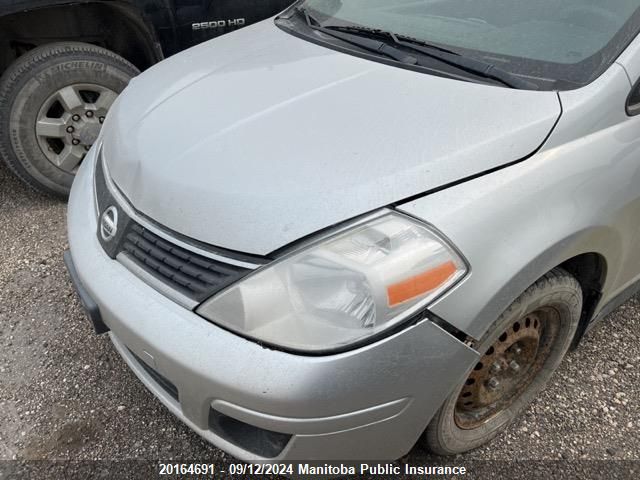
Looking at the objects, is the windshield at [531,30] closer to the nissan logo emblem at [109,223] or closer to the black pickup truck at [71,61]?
the nissan logo emblem at [109,223]

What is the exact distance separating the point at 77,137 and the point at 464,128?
258 cm

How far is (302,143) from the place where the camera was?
1551 millimetres

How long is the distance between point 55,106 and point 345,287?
2.71 metres

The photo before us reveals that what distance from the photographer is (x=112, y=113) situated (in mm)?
2104

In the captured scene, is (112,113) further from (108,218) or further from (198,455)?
(198,455)

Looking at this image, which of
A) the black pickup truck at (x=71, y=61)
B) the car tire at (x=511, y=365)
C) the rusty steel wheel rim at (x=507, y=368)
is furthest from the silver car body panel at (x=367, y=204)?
the black pickup truck at (x=71, y=61)

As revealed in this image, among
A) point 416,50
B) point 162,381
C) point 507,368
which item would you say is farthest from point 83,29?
point 507,368

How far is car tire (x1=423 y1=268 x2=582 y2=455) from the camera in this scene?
1.56 meters

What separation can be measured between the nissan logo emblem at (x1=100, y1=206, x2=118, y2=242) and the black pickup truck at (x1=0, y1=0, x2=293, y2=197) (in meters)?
1.67

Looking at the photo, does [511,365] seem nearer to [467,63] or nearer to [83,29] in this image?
[467,63]

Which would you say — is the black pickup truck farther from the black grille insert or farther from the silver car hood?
the black grille insert

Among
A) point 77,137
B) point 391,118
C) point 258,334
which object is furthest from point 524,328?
point 77,137

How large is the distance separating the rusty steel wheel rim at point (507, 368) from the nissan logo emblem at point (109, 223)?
4.04ft

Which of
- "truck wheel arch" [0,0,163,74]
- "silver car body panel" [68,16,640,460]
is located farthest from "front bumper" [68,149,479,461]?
"truck wheel arch" [0,0,163,74]
